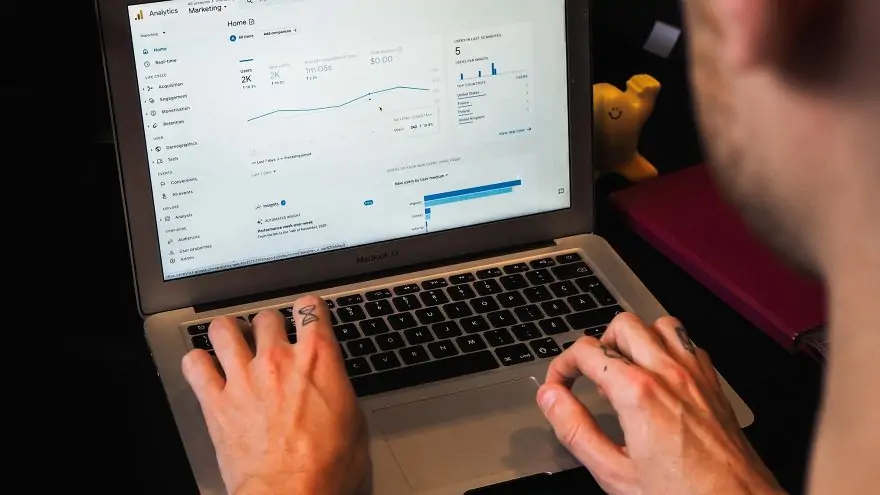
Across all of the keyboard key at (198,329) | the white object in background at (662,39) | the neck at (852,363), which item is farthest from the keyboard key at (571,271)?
the neck at (852,363)

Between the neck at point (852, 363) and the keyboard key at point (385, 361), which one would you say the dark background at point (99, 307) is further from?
the neck at point (852, 363)

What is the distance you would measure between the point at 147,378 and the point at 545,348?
346mm

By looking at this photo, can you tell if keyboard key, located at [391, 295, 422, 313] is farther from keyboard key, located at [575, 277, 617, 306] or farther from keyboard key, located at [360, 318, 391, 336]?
keyboard key, located at [575, 277, 617, 306]

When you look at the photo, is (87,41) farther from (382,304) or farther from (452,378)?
(452,378)

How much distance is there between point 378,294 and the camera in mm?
981

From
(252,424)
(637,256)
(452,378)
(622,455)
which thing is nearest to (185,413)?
(252,424)

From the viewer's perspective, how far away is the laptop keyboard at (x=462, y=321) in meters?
0.90

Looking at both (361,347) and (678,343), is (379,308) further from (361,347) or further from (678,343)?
(678,343)

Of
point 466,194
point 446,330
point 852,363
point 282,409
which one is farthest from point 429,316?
point 852,363

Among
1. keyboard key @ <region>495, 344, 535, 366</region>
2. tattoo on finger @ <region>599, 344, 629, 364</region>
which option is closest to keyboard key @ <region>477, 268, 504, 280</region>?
keyboard key @ <region>495, 344, 535, 366</region>

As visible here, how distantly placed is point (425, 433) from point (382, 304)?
0.54 feet

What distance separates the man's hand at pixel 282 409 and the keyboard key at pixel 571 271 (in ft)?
0.91

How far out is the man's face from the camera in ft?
1.14

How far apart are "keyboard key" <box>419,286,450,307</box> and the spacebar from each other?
0.08 metres
